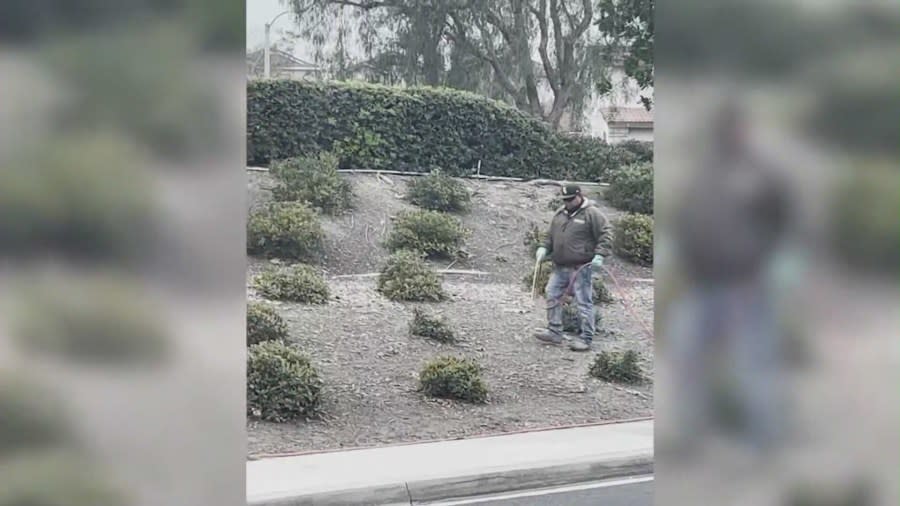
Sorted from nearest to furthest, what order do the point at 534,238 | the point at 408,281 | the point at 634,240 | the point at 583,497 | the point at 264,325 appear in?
the point at 583,497, the point at 264,325, the point at 408,281, the point at 534,238, the point at 634,240

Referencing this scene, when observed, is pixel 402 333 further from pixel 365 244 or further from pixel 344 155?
pixel 344 155

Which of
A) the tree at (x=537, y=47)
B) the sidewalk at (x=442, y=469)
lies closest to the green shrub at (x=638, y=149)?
the tree at (x=537, y=47)

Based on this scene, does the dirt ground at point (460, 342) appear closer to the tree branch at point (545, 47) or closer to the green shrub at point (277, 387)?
the green shrub at point (277, 387)

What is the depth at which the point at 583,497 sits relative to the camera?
5.54 metres

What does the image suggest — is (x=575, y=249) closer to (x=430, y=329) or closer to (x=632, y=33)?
(x=430, y=329)

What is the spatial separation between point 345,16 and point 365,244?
3.31 metres

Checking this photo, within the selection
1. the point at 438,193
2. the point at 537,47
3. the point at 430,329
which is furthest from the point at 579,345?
the point at 537,47

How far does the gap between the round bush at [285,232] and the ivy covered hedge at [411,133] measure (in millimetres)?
1060

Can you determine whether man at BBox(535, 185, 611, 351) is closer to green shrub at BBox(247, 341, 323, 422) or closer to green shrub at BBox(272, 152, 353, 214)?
green shrub at BBox(247, 341, 323, 422)

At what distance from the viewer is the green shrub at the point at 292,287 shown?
9.74m
